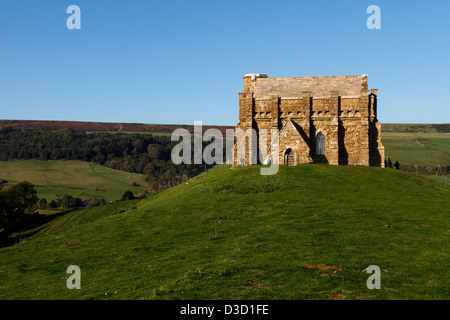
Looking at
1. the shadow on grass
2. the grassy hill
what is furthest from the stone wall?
the shadow on grass

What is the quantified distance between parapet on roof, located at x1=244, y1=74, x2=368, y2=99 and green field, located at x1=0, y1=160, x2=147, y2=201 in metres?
90.5

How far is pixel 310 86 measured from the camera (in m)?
60.7

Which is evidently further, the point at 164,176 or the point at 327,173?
the point at 164,176

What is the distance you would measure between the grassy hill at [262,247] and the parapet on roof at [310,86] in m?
20.0

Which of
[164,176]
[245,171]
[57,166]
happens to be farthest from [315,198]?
[57,166]

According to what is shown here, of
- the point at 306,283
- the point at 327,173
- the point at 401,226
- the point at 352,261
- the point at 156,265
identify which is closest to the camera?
the point at 306,283

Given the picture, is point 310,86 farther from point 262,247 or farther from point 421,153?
point 421,153

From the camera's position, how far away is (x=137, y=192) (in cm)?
14900

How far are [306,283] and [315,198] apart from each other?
19.9m

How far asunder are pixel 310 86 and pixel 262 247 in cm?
4379

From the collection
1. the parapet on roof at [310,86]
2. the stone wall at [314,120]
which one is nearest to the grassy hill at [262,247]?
the stone wall at [314,120]

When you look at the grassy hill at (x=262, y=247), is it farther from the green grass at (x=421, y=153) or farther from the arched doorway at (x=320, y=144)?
the green grass at (x=421, y=153)

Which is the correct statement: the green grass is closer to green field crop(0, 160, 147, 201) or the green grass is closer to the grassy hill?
green field crop(0, 160, 147, 201)
